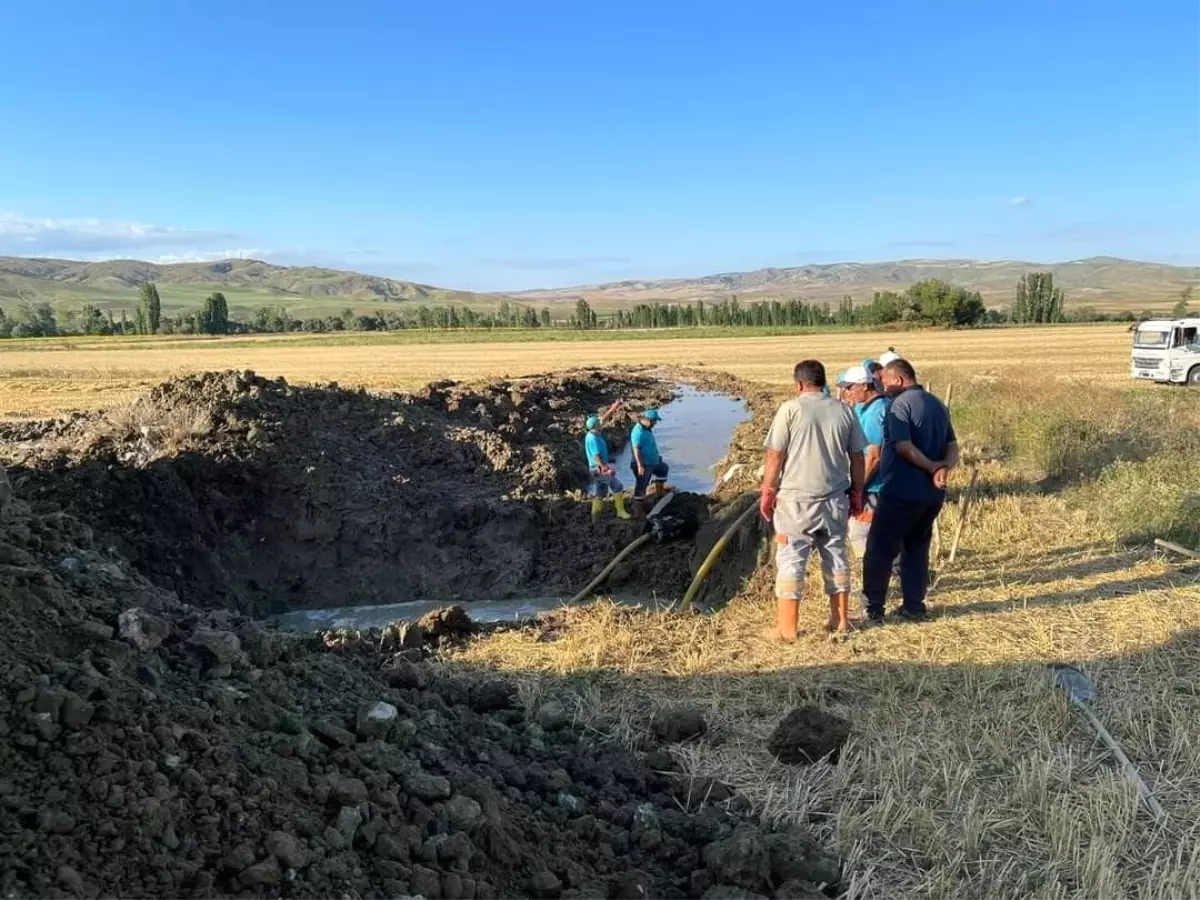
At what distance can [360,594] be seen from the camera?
9703 millimetres

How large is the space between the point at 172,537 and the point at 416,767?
6741 millimetres

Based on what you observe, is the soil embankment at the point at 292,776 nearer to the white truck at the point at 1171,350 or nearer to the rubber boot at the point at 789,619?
the rubber boot at the point at 789,619

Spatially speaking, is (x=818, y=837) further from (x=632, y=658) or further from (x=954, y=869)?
(x=632, y=658)

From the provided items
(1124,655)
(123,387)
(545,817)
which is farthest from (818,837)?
(123,387)

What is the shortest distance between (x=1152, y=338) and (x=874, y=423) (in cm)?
2080

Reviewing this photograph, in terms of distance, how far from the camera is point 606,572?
28.5 feet

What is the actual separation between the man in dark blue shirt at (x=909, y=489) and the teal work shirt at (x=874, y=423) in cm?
55

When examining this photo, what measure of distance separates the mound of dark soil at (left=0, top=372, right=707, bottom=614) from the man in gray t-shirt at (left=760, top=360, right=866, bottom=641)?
10.9 ft

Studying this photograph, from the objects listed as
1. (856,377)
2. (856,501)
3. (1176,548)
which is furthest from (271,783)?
(1176,548)

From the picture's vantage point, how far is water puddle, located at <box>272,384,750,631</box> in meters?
8.91

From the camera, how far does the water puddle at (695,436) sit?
49.1 ft

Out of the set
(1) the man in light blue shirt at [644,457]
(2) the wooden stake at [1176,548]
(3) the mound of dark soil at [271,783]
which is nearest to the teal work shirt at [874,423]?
(2) the wooden stake at [1176,548]

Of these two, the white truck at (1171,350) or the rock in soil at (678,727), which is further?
the white truck at (1171,350)

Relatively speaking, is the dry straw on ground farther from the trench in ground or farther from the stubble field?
the stubble field
